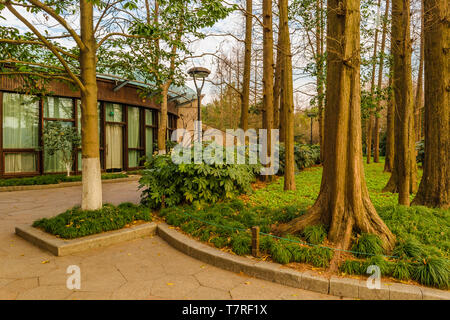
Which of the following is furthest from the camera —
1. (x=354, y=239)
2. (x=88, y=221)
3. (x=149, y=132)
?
(x=149, y=132)

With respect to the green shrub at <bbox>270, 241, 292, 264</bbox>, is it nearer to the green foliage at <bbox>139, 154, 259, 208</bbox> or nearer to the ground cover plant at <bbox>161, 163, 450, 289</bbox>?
the ground cover plant at <bbox>161, 163, 450, 289</bbox>

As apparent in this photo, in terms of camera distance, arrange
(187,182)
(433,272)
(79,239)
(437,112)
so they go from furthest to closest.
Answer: (187,182) → (437,112) → (79,239) → (433,272)

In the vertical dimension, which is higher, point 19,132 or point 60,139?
point 19,132

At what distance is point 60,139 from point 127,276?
10149mm

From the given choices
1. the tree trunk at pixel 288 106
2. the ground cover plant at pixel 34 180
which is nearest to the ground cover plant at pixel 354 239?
the tree trunk at pixel 288 106

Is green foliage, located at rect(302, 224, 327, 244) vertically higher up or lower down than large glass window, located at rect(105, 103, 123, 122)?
lower down

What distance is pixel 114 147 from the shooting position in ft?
48.8

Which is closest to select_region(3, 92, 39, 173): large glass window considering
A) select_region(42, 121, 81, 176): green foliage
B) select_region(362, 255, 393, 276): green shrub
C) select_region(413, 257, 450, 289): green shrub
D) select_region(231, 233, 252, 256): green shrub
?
select_region(42, 121, 81, 176): green foliage

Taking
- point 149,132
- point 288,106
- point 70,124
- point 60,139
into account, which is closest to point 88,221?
point 288,106

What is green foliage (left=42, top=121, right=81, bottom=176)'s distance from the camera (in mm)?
11438

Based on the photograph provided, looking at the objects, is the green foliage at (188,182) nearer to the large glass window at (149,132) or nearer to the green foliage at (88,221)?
the green foliage at (88,221)

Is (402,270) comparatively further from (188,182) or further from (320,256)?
(188,182)

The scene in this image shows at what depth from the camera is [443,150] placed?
567cm

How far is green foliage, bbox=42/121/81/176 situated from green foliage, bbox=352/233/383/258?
38.2ft
